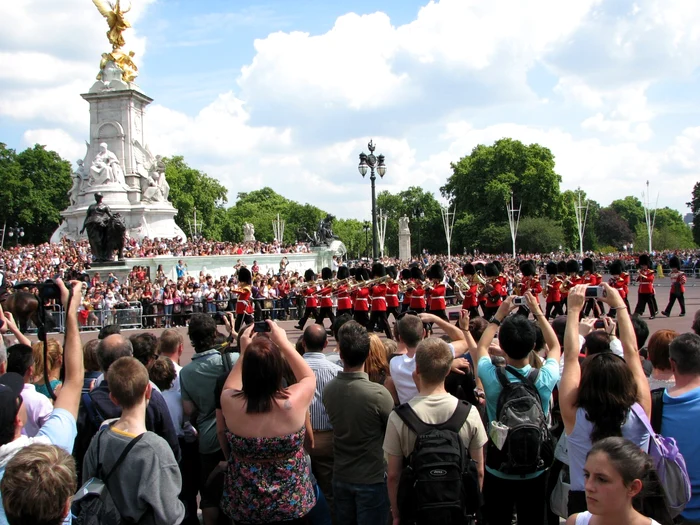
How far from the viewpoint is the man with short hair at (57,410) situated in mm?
2957

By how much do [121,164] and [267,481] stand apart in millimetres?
38542

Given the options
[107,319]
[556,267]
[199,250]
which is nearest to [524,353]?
[556,267]

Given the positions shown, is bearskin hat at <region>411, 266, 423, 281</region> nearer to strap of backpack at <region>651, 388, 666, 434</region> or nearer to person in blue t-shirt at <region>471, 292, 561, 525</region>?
person in blue t-shirt at <region>471, 292, 561, 525</region>

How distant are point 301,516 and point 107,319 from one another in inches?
696

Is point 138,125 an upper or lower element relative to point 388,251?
upper

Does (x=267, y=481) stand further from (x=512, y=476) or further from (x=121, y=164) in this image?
(x=121, y=164)

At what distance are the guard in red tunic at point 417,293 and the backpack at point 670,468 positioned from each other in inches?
437

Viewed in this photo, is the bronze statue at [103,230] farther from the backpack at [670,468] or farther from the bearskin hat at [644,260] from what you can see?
the backpack at [670,468]

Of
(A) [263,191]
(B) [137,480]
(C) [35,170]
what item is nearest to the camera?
(B) [137,480]

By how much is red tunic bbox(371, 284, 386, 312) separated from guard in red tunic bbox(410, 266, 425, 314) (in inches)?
23.2

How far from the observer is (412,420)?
Answer: 3350mm

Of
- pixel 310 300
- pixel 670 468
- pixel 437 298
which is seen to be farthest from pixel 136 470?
pixel 310 300

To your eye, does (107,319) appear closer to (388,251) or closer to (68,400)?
(68,400)

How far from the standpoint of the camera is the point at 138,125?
40062 mm
